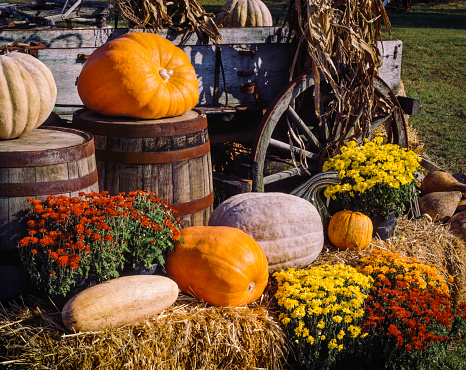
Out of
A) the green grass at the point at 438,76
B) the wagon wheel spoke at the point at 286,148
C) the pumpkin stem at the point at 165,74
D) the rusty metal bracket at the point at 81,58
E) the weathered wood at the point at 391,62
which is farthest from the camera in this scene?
the green grass at the point at 438,76

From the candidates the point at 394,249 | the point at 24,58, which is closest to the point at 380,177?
the point at 394,249

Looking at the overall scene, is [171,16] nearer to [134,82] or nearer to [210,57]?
[210,57]

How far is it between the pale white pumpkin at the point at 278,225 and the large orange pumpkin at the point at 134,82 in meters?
0.84

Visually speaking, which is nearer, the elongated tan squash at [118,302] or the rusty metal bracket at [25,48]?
the elongated tan squash at [118,302]

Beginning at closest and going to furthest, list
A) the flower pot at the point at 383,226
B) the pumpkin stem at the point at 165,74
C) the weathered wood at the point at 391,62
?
1. the pumpkin stem at the point at 165,74
2. the flower pot at the point at 383,226
3. the weathered wood at the point at 391,62

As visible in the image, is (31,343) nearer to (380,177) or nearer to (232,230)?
(232,230)

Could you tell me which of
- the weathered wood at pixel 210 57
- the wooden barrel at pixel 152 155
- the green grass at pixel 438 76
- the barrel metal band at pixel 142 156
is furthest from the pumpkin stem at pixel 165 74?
the green grass at pixel 438 76

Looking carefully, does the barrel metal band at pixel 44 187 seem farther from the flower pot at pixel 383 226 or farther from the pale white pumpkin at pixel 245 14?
the pale white pumpkin at pixel 245 14

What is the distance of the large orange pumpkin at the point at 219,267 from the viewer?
292cm

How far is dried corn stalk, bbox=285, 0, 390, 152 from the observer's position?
4.18 m

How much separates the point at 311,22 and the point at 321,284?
228cm

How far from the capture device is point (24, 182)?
2707 millimetres

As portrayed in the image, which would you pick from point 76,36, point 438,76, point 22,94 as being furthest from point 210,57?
point 438,76

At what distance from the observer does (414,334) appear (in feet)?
9.01
